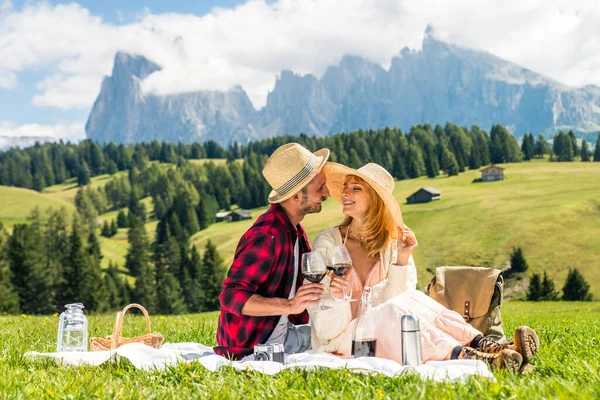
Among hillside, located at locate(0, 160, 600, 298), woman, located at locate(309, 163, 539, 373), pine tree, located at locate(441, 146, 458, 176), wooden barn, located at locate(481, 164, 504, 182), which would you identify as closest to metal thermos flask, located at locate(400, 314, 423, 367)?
woman, located at locate(309, 163, 539, 373)

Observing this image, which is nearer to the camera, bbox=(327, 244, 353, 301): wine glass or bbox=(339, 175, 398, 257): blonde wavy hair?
bbox=(327, 244, 353, 301): wine glass

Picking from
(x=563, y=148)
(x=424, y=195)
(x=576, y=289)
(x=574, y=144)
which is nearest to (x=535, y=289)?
(x=576, y=289)

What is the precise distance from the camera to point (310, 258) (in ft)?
17.6

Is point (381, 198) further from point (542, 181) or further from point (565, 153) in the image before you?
point (565, 153)

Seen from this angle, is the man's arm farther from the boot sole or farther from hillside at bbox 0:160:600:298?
hillside at bbox 0:160:600:298

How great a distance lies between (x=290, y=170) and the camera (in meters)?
6.31

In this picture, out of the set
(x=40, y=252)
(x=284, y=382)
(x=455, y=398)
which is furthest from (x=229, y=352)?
(x=40, y=252)

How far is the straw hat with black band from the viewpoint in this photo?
6277 mm

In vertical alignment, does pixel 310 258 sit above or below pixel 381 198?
below

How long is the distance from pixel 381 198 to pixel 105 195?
174m

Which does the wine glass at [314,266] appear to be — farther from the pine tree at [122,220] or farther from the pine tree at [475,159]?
the pine tree at [122,220]

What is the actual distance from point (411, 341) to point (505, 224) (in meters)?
91.4

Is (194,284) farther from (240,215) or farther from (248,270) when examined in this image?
(248,270)

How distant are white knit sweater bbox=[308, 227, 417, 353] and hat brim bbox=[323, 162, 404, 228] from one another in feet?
1.07
